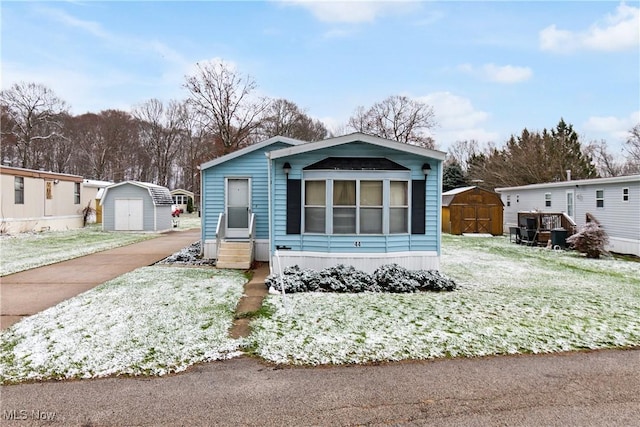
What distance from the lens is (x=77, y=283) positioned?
25.7 feet

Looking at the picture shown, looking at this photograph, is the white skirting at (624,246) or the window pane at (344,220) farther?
the white skirting at (624,246)

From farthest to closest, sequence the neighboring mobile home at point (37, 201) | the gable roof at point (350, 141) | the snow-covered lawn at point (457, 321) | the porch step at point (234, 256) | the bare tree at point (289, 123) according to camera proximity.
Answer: the bare tree at point (289, 123) < the neighboring mobile home at point (37, 201) < the porch step at point (234, 256) < the gable roof at point (350, 141) < the snow-covered lawn at point (457, 321)

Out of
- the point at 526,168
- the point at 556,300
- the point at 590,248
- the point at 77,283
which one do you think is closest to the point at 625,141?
the point at 526,168

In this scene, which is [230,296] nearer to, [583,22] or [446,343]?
[446,343]

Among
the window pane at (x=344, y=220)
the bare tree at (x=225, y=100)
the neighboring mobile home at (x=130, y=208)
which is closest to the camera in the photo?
the window pane at (x=344, y=220)

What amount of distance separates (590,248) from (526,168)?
16980 mm

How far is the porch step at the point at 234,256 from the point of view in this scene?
31.6ft

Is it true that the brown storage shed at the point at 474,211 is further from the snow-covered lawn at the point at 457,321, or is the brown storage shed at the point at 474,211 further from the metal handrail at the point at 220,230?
the metal handrail at the point at 220,230

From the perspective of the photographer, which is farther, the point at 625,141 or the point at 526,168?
the point at 625,141

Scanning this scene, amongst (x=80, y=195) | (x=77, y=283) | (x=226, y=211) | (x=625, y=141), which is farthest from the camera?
(x=625, y=141)

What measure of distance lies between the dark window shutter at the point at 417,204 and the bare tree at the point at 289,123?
3012 centimetres

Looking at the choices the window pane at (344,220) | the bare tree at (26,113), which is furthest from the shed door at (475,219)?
the bare tree at (26,113)

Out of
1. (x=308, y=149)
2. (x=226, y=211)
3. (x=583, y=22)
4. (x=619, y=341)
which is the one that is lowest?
(x=619, y=341)

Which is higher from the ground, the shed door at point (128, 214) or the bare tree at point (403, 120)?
the bare tree at point (403, 120)
